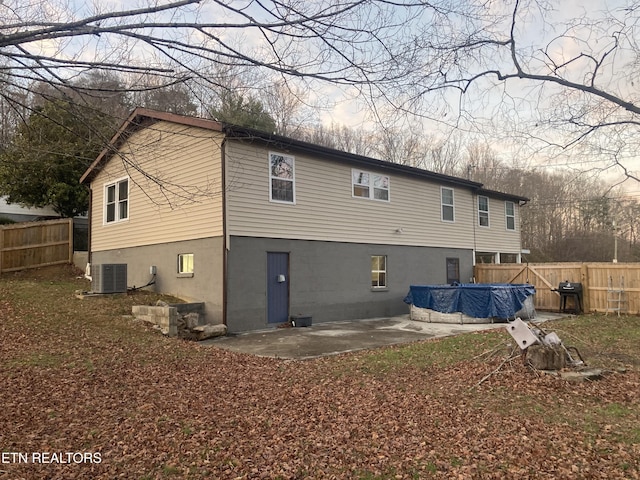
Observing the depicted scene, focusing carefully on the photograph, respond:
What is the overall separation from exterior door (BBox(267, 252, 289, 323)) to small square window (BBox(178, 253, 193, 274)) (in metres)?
2.17

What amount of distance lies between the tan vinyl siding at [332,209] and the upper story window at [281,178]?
158 mm

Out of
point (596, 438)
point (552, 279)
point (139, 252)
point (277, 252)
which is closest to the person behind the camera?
point (596, 438)

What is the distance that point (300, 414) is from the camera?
5.21 metres

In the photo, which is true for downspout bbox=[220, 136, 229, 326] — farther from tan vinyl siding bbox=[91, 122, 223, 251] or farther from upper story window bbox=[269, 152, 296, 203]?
upper story window bbox=[269, 152, 296, 203]

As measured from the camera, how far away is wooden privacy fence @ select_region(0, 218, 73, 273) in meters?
16.5

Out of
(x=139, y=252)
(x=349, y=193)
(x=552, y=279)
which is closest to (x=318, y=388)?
(x=349, y=193)

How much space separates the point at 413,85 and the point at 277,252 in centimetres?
735

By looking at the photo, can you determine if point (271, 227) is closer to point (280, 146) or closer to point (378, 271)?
point (280, 146)

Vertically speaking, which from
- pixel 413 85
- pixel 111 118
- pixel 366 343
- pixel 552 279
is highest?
pixel 413 85

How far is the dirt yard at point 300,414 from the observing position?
12.7 ft

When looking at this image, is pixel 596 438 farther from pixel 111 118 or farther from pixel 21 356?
pixel 21 356

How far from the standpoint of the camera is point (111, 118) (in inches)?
210

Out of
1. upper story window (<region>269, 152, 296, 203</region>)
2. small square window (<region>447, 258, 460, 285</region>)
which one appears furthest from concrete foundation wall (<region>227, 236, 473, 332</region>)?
upper story window (<region>269, 152, 296, 203</region>)

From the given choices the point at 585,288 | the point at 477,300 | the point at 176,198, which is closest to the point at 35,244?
the point at 176,198
